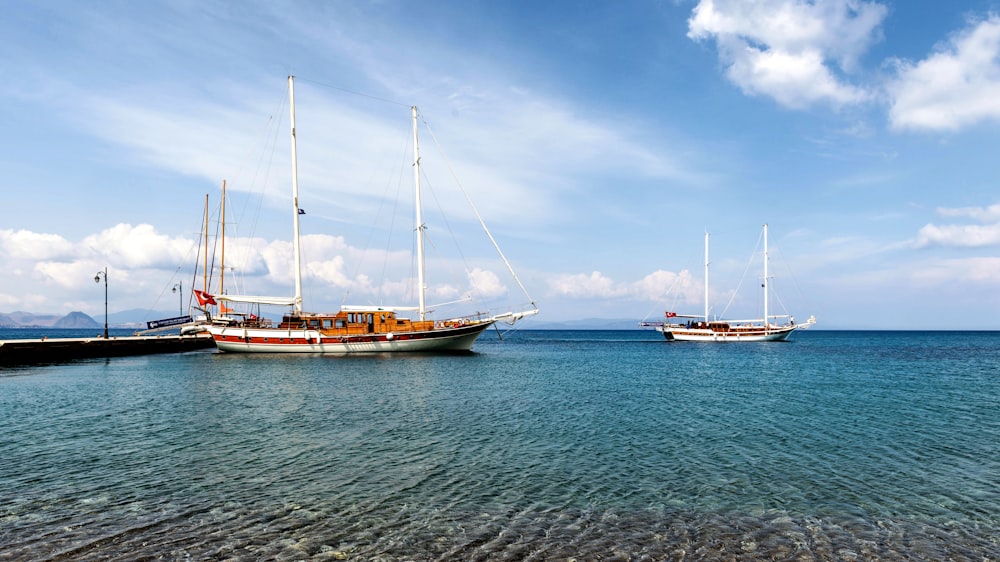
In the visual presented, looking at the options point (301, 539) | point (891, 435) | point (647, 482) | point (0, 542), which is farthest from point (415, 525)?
point (891, 435)

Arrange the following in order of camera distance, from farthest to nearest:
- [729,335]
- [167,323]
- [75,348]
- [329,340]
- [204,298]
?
[729,335], [167,323], [204,298], [329,340], [75,348]

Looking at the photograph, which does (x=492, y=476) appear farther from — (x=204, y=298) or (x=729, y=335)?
(x=729, y=335)

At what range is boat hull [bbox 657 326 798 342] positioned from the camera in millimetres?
109812

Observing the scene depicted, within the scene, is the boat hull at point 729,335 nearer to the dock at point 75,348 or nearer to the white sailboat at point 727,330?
the white sailboat at point 727,330

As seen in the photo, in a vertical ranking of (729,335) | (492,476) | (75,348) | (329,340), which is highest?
(329,340)

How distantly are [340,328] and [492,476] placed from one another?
50.2 metres

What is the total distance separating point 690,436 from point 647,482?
654cm

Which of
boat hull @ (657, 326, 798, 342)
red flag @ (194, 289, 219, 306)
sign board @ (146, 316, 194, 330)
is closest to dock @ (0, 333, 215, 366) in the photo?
sign board @ (146, 316, 194, 330)

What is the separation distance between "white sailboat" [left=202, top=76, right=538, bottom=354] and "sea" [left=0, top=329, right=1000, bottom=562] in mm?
30599

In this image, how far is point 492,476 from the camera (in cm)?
1466

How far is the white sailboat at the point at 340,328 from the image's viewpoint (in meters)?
61.7

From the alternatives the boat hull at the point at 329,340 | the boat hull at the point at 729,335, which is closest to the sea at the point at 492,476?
the boat hull at the point at 329,340

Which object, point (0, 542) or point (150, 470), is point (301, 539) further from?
point (150, 470)

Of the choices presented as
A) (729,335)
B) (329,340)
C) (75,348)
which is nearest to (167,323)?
(75,348)
